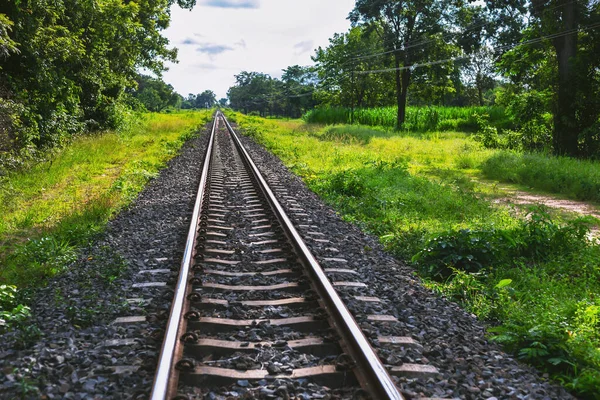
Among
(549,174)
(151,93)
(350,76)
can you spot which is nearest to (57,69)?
(549,174)

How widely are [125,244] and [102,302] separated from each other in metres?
2.04

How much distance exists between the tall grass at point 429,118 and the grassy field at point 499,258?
2584 cm

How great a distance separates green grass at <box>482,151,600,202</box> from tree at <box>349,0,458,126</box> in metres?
21.7

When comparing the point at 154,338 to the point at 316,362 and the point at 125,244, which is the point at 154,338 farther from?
the point at 125,244

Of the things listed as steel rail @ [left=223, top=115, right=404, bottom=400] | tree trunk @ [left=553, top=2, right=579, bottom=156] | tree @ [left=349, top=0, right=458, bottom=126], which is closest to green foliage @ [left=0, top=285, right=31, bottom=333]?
steel rail @ [left=223, top=115, right=404, bottom=400]

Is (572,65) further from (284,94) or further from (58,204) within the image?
(284,94)

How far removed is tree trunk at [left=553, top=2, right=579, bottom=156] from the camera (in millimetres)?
15781

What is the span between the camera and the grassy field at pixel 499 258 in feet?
11.8

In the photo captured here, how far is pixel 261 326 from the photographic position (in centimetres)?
373

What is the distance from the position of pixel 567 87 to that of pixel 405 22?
69.4 feet

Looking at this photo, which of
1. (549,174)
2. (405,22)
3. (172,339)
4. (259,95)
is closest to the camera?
(172,339)

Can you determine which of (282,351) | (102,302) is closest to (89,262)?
(102,302)

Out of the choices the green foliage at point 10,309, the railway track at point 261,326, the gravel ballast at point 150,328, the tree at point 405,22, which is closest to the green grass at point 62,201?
the gravel ballast at point 150,328

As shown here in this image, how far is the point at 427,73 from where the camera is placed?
37562 millimetres
